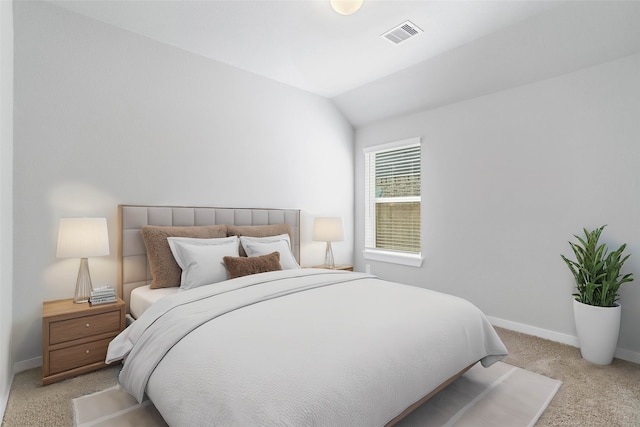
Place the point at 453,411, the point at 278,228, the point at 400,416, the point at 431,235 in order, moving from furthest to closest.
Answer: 1. the point at 431,235
2. the point at 278,228
3. the point at 453,411
4. the point at 400,416

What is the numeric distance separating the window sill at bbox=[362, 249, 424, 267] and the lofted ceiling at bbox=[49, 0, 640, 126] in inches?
79.1

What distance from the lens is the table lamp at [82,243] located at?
2.26 m

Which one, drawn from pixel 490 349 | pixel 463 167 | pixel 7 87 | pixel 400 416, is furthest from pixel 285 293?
pixel 463 167

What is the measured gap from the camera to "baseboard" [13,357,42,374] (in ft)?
7.52

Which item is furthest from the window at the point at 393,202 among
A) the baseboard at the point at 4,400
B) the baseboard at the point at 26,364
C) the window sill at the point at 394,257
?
the baseboard at the point at 4,400

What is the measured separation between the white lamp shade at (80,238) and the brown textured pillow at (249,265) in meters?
0.90

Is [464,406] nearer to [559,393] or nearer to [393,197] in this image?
[559,393]

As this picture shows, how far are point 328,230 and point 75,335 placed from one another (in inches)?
101

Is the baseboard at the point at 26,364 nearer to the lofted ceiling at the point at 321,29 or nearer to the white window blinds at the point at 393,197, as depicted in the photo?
the lofted ceiling at the point at 321,29

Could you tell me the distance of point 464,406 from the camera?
6.22ft

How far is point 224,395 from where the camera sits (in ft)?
3.80

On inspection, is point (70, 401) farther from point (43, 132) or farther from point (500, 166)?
point (500, 166)

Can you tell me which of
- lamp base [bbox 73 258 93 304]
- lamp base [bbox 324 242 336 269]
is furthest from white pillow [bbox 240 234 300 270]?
lamp base [bbox 73 258 93 304]

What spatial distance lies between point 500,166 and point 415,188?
1.05 metres
